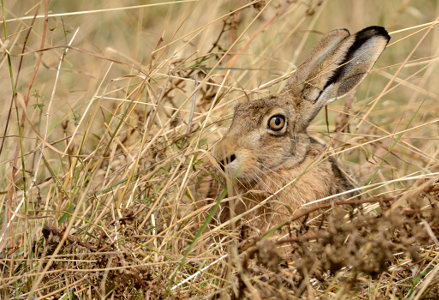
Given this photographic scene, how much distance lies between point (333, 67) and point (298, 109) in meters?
0.39

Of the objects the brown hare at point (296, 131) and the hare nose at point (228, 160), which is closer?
the hare nose at point (228, 160)

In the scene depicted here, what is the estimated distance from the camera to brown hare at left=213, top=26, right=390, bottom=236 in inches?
165

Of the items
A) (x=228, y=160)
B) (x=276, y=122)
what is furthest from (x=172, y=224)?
(x=276, y=122)

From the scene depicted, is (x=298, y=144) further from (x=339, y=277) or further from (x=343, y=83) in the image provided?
(x=339, y=277)

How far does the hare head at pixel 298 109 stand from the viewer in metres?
4.22

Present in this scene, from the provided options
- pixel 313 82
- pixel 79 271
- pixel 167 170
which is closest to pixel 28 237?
pixel 79 271

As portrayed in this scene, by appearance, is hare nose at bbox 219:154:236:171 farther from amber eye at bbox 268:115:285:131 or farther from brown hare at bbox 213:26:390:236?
amber eye at bbox 268:115:285:131

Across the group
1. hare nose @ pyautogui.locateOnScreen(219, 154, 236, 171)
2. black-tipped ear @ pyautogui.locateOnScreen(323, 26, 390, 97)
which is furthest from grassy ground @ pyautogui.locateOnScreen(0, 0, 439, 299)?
black-tipped ear @ pyautogui.locateOnScreen(323, 26, 390, 97)

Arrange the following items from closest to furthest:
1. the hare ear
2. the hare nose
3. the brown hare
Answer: the hare nose → the brown hare → the hare ear

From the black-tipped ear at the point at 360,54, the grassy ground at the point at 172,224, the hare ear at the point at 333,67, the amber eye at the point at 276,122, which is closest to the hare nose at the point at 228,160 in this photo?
the grassy ground at the point at 172,224

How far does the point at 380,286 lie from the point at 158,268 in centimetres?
111

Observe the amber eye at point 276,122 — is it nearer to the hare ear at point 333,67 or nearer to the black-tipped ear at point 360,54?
the hare ear at point 333,67

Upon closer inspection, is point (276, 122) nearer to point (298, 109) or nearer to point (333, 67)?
point (298, 109)

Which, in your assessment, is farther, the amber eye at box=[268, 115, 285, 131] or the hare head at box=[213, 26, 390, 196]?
the amber eye at box=[268, 115, 285, 131]
